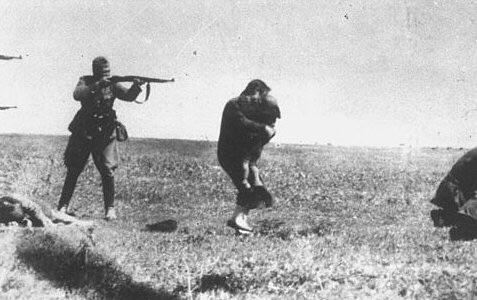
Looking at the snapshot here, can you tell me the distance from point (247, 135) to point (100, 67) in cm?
249

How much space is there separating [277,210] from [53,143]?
24.7 m

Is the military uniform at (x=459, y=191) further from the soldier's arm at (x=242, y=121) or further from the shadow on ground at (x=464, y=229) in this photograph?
the soldier's arm at (x=242, y=121)

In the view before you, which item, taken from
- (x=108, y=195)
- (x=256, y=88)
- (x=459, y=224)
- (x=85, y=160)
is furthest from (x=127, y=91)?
(x=459, y=224)

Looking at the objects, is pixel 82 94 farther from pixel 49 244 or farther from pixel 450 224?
pixel 450 224

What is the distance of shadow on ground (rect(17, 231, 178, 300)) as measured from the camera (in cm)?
642

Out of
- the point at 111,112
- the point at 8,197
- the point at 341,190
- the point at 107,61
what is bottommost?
the point at 341,190

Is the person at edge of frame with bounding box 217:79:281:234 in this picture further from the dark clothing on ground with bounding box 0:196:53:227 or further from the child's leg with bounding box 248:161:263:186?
the dark clothing on ground with bounding box 0:196:53:227

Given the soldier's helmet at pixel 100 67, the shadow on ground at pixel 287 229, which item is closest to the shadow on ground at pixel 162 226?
the shadow on ground at pixel 287 229

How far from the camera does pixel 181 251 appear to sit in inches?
303

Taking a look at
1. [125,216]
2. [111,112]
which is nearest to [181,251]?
[111,112]

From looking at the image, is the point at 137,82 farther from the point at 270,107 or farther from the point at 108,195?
→ the point at 270,107

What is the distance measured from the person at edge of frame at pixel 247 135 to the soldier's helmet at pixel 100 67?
1975 mm

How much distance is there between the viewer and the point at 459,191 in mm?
8148

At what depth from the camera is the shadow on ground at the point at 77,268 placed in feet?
21.1
